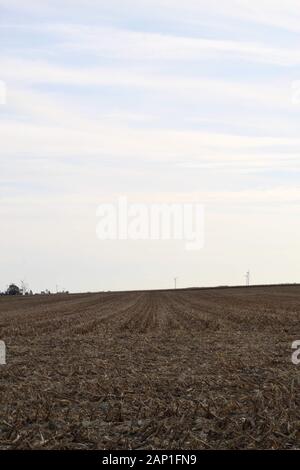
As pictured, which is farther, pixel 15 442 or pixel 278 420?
pixel 278 420

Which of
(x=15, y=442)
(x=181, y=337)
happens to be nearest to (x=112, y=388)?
(x=15, y=442)

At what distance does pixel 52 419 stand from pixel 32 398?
2.17 m

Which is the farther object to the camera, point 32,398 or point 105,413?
point 32,398

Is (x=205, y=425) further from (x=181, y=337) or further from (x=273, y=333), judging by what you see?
(x=273, y=333)

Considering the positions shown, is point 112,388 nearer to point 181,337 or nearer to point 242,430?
point 242,430

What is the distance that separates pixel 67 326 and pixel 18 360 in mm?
14552

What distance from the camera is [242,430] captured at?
11.1m

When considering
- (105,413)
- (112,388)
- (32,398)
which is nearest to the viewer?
(105,413)

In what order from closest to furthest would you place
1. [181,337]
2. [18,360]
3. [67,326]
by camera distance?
[18,360] < [181,337] < [67,326]
